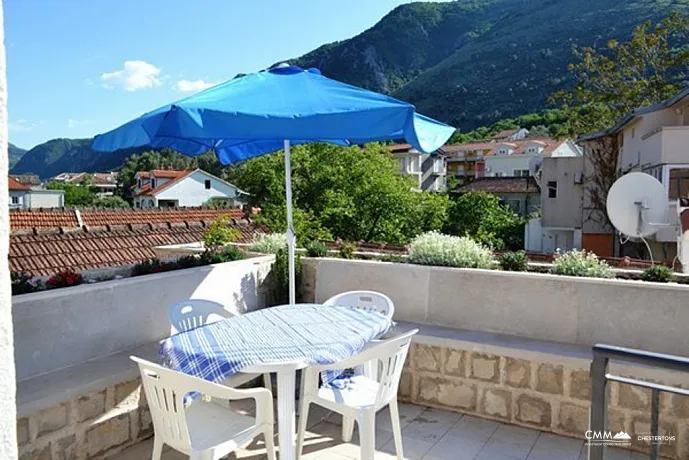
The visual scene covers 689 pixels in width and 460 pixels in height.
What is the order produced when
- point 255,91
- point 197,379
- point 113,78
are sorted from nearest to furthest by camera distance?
1. point 197,379
2. point 255,91
3. point 113,78

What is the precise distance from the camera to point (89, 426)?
115 inches

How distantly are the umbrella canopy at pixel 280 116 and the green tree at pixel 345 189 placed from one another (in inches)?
363

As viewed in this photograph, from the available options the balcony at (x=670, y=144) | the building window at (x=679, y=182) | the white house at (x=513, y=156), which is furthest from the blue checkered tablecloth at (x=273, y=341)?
the white house at (x=513, y=156)

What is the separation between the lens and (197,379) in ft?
6.98

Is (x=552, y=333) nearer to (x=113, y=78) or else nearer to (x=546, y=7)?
(x=546, y=7)

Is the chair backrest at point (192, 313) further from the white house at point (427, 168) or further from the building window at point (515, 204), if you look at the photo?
the white house at point (427, 168)

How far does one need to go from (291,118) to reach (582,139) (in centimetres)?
1872

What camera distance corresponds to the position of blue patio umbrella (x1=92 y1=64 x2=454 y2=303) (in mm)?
2738

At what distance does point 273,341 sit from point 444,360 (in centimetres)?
168

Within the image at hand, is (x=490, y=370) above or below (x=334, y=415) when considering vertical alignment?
above

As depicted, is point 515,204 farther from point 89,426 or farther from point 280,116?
point 89,426

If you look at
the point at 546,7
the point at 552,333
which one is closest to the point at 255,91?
the point at 552,333

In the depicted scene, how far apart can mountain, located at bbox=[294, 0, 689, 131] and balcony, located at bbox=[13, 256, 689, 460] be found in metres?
36.1

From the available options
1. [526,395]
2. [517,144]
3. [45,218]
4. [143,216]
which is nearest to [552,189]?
[143,216]
